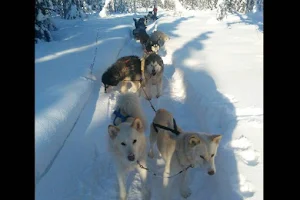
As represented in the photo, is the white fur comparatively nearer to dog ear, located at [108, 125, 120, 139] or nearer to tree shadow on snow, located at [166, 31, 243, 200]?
tree shadow on snow, located at [166, 31, 243, 200]

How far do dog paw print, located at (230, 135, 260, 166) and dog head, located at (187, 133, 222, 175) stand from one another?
0.86m

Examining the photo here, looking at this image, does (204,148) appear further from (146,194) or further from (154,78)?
(154,78)

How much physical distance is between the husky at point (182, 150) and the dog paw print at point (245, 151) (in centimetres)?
73

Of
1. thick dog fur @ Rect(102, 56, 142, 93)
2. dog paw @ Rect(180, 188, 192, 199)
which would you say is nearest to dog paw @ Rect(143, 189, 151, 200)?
dog paw @ Rect(180, 188, 192, 199)

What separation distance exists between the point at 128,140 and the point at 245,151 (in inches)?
65.0

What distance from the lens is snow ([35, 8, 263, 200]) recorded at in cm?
376

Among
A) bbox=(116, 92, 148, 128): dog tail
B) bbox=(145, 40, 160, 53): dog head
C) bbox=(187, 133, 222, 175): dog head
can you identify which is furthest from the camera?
bbox=(145, 40, 160, 53): dog head

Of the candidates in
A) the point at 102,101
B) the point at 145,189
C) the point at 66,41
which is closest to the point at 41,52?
the point at 66,41

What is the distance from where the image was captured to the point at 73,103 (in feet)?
19.8

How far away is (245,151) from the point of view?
398 centimetres

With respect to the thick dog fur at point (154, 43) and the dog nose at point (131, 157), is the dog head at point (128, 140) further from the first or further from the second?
the thick dog fur at point (154, 43)

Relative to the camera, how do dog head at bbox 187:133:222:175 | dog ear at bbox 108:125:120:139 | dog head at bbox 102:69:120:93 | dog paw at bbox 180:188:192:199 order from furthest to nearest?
dog head at bbox 102:69:120:93
dog paw at bbox 180:188:192:199
dog ear at bbox 108:125:120:139
dog head at bbox 187:133:222:175
